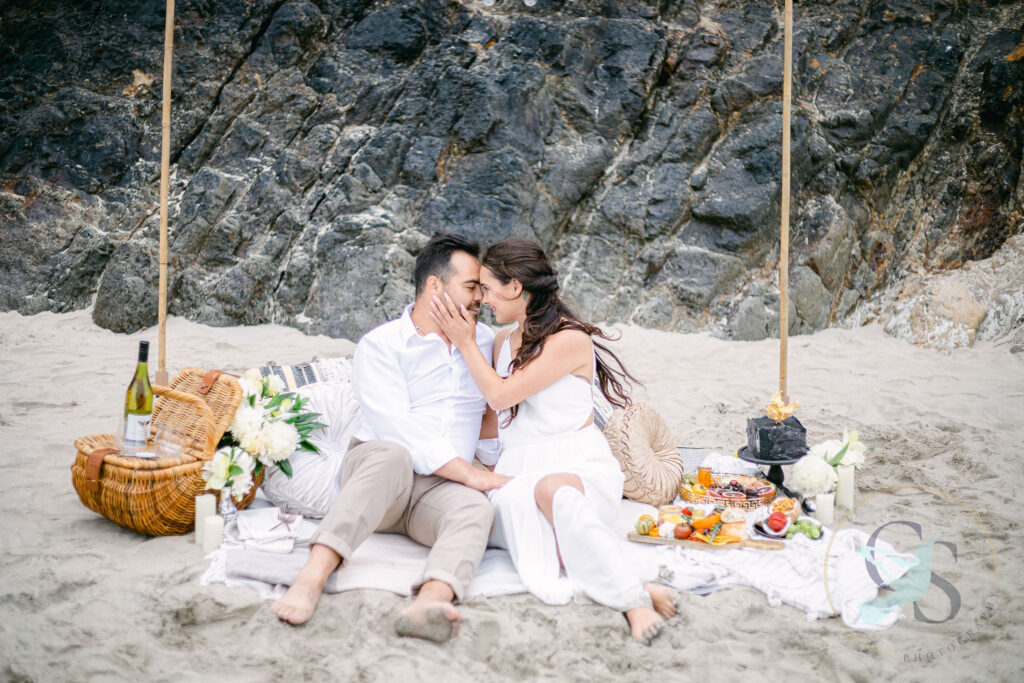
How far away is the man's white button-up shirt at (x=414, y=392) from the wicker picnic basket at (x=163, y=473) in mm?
647

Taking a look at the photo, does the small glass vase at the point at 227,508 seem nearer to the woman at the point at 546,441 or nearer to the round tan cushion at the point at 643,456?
the woman at the point at 546,441

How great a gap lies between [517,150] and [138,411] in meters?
6.11

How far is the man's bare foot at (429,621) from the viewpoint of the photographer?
254 cm

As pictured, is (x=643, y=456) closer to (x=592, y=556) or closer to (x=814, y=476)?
(x=814, y=476)

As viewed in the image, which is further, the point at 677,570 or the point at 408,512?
the point at 408,512

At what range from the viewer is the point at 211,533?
10.3ft

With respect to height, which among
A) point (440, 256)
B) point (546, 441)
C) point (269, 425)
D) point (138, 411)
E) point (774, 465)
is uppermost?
point (440, 256)

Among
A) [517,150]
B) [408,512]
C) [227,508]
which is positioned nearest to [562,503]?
[408,512]

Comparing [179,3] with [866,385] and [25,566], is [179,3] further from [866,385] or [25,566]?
[866,385]

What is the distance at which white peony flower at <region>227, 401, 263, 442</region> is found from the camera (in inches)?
133

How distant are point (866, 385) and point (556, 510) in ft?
15.3

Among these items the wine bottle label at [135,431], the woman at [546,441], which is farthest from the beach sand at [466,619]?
the wine bottle label at [135,431]

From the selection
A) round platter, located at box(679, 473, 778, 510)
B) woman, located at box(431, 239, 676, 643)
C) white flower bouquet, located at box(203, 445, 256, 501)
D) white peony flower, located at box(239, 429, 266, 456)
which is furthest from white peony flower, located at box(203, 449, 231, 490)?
round platter, located at box(679, 473, 778, 510)

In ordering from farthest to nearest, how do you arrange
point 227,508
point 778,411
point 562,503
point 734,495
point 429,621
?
1. point 778,411
2. point 734,495
3. point 227,508
4. point 562,503
5. point 429,621
